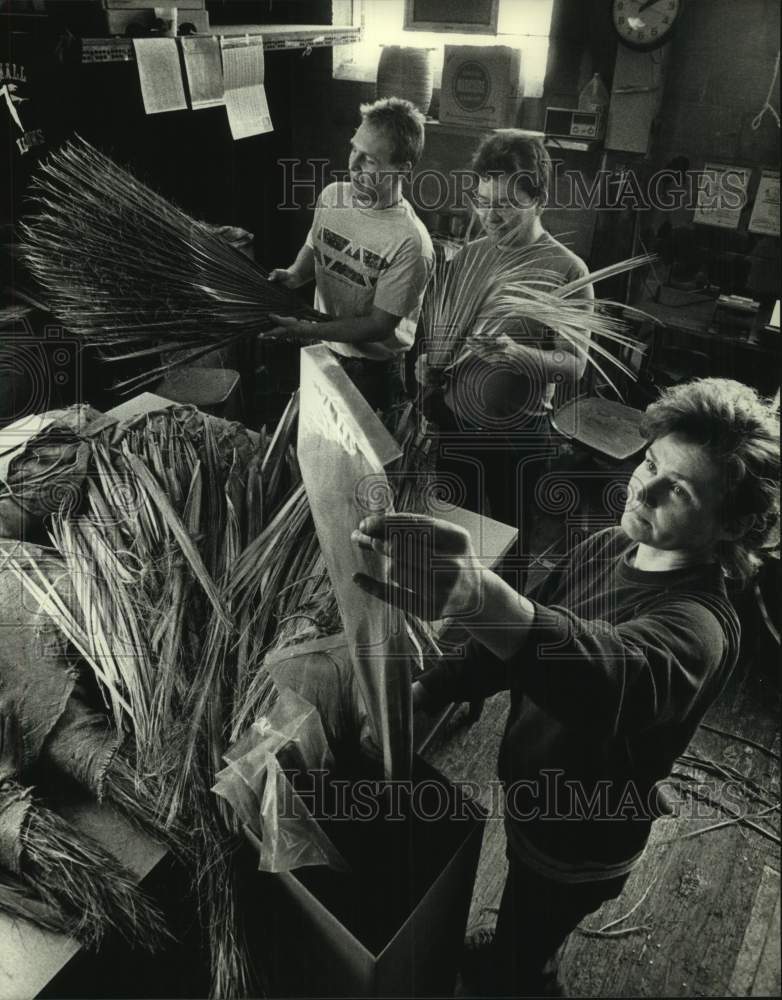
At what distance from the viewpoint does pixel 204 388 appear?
2.66 meters

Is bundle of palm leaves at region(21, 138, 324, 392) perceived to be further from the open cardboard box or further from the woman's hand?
the open cardboard box

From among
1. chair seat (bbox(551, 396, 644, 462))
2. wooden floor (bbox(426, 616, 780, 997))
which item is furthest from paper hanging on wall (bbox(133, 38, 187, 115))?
wooden floor (bbox(426, 616, 780, 997))

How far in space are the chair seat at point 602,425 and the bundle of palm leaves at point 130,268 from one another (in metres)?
1.38

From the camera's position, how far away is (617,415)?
2.73 meters

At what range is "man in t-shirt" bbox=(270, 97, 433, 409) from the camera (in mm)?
2039

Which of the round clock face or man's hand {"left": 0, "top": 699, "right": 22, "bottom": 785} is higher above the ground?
the round clock face

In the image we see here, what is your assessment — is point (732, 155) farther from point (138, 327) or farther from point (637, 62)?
point (138, 327)

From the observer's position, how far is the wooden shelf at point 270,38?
2137 mm

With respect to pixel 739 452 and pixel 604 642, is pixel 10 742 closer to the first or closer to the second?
pixel 604 642

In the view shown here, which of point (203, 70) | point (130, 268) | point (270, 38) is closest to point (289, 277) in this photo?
point (130, 268)

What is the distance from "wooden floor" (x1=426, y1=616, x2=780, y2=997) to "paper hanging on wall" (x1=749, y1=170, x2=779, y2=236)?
209 cm

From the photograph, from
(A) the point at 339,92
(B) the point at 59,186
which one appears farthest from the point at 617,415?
(A) the point at 339,92

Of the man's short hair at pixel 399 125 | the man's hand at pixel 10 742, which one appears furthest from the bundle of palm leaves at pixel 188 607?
the man's short hair at pixel 399 125

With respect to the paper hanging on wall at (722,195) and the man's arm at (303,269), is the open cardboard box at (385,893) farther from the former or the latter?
the paper hanging on wall at (722,195)
